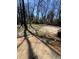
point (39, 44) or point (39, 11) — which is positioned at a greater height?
point (39, 11)

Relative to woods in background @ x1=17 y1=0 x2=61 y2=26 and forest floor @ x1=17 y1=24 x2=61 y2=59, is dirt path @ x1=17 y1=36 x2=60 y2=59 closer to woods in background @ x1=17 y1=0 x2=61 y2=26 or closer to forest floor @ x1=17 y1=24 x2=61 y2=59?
forest floor @ x1=17 y1=24 x2=61 y2=59

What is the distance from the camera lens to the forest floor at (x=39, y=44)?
6.82 ft

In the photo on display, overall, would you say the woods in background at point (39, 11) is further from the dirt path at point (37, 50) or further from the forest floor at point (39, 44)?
the dirt path at point (37, 50)

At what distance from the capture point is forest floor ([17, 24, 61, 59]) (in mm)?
2078

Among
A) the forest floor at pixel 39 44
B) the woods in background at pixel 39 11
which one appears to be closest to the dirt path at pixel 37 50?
the forest floor at pixel 39 44

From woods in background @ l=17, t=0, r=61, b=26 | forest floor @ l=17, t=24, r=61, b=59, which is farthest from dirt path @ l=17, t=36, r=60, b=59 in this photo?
woods in background @ l=17, t=0, r=61, b=26

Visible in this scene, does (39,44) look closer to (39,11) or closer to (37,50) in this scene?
(37,50)

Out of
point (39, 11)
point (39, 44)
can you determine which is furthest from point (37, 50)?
point (39, 11)

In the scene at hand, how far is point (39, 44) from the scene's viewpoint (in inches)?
82.4
